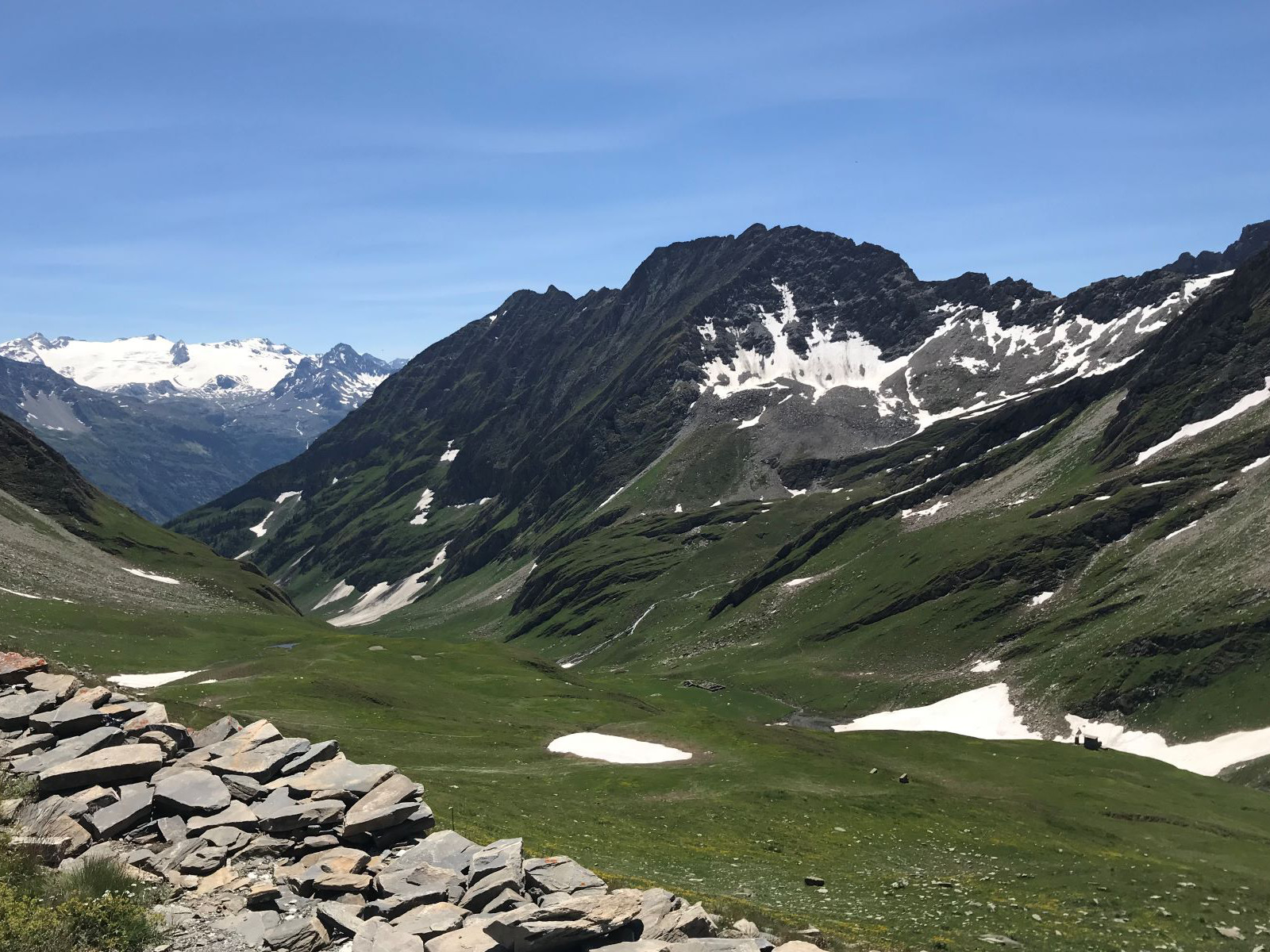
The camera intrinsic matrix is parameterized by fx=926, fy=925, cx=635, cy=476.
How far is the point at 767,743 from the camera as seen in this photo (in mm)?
74750

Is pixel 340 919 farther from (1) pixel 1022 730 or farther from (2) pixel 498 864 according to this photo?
(1) pixel 1022 730

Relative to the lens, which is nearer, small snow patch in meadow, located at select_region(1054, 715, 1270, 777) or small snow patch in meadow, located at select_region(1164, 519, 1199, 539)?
small snow patch in meadow, located at select_region(1054, 715, 1270, 777)

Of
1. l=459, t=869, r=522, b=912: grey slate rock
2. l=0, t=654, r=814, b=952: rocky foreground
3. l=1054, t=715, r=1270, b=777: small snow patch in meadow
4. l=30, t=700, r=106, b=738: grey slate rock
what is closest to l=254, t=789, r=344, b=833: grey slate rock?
l=0, t=654, r=814, b=952: rocky foreground

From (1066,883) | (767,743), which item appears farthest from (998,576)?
(1066,883)

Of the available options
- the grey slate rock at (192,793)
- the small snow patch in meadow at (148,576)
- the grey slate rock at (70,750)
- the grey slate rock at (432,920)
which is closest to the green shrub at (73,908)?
the grey slate rock at (192,793)

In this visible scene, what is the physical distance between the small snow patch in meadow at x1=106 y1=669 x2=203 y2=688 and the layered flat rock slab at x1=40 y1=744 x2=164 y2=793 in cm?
6338

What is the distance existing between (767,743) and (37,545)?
15337 centimetres

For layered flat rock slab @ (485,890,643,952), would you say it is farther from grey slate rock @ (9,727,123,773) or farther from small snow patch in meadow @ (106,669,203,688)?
small snow patch in meadow @ (106,669,203,688)

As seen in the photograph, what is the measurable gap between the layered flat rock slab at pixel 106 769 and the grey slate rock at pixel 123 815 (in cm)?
112

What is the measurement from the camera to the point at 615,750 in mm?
67812

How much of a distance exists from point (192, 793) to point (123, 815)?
73.5 inches

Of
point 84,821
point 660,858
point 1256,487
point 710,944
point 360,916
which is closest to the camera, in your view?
point 710,944

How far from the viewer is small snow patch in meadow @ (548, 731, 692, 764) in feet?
216

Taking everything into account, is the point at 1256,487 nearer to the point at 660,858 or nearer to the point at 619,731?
the point at 619,731
